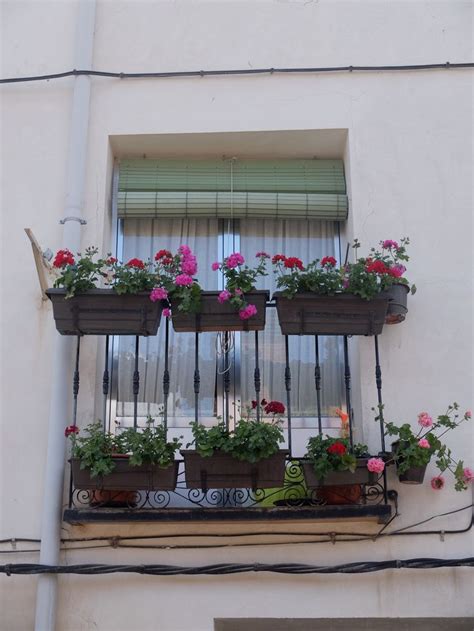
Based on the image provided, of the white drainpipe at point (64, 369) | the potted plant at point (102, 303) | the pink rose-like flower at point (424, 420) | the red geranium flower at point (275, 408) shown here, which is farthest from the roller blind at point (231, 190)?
the pink rose-like flower at point (424, 420)

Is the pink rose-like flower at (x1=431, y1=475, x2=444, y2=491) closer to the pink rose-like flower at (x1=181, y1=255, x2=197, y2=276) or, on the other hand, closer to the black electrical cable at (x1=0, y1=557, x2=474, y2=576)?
the black electrical cable at (x1=0, y1=557, x2=474, y2=576)

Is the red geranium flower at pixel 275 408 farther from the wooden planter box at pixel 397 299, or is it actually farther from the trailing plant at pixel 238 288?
the wooden planter box at pixel 397 299

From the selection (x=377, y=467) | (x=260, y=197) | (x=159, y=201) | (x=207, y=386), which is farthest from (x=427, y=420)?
(x=159, y=201)

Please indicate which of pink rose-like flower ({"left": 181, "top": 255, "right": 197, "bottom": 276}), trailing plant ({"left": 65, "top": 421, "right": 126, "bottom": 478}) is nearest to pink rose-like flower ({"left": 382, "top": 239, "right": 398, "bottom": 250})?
pink rose-like flower ({"left": 181, "top": 255, "right": 197, "bottom": 276})

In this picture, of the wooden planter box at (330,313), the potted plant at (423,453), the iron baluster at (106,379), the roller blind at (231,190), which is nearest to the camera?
the potted plant at (423,453)

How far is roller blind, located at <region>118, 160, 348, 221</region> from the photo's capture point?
5828 mm

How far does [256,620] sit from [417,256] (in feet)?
7.72

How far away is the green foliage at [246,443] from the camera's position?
4574 millimetres

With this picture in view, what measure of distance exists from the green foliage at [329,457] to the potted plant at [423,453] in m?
0.27

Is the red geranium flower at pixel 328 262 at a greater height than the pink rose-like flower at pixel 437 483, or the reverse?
the red geranium flower at pixel 328 262

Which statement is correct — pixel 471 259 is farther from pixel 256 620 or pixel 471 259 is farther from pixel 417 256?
pixel 256 620

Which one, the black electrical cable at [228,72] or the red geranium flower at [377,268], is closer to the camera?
the red geranium flower at [377,268]

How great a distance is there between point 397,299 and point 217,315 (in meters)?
1.04

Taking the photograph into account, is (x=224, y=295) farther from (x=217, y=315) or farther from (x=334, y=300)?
(x=334, y=300)
